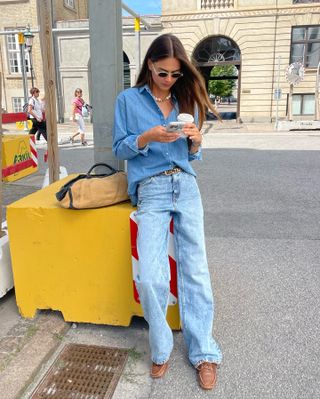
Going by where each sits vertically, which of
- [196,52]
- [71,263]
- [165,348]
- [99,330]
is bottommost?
[99,330]

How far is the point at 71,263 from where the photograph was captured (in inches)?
110

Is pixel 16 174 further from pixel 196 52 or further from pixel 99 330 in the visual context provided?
pixel 196 52

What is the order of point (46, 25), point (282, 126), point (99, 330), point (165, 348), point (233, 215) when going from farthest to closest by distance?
point (282, 126)
point (233, 215)
point (46, 25)
point (99, 330)
point (165, 348)

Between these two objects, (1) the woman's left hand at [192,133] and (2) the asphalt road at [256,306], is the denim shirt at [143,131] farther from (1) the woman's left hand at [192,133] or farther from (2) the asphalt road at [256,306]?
(2) the asphalt road at [256,306]

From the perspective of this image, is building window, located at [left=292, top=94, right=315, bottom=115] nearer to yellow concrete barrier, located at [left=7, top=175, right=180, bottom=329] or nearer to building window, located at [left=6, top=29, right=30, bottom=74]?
building window, located at [left=6, top=29, right=30, bottom=74]

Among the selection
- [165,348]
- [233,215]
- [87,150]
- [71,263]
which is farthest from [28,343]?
[87,150]

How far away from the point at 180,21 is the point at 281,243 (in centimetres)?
2193

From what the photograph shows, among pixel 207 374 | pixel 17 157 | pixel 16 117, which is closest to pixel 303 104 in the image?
pixel 16 117

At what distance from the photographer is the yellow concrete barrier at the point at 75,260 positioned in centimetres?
270

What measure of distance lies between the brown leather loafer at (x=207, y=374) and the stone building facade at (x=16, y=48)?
25950mm

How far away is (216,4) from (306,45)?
5.62 metres

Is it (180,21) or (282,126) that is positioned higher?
(180,21)

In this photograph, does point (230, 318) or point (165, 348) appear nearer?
point (165, 348)

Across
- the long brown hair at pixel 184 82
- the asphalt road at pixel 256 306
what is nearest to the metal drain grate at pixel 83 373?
the asphalt road at pixel 256 306
